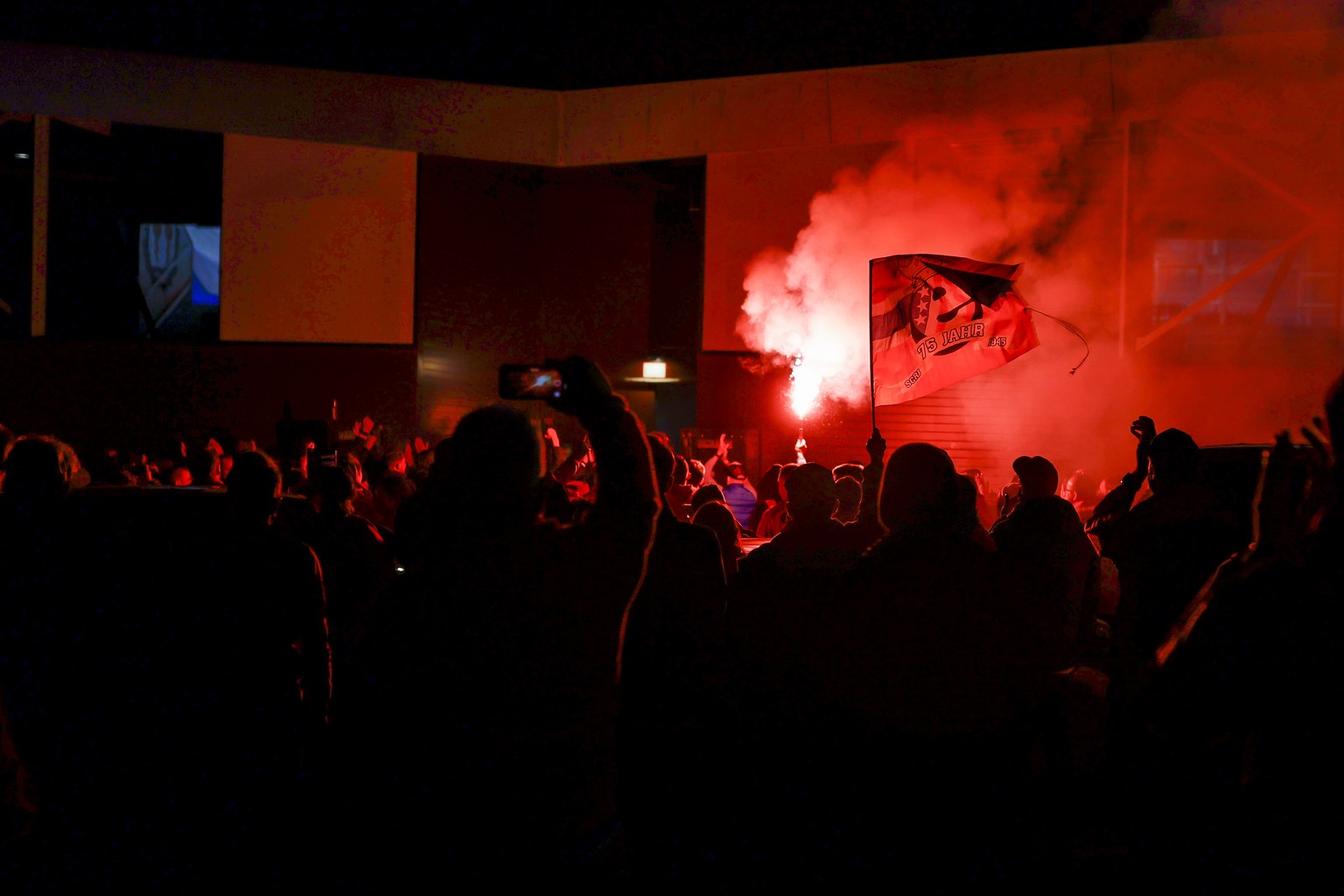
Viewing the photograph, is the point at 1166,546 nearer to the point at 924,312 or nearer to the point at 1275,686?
the point at 1275,686

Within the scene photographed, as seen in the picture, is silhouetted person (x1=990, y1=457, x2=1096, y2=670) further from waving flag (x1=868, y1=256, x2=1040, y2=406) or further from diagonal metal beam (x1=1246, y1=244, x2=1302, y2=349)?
diagonal metal beam (x1=1246, y1=244, x2=1302, y2=349)

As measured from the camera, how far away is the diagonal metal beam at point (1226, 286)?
1195 cm

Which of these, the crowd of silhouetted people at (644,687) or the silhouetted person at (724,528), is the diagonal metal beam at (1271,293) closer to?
the crowd of silhouetted people at (644,687)

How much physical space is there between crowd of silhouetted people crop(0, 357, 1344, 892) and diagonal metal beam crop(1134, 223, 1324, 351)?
903 centimetres

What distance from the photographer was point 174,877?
108 inches

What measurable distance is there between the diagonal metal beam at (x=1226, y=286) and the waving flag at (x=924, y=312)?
5.91m

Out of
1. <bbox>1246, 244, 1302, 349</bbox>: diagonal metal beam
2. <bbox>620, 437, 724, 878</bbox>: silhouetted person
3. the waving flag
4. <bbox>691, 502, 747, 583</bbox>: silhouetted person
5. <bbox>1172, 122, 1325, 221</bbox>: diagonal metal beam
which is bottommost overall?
<bbox>620, 437, 724, 878</bbox>: silhouetted person

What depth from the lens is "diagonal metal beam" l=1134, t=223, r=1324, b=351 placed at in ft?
39.2

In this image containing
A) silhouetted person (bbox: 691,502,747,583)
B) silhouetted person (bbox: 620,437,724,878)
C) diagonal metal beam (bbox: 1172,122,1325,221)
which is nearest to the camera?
silhouetted person (bbox: 620,437,724,878)

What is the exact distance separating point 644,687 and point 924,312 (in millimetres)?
4864

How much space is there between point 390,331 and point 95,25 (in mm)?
5199

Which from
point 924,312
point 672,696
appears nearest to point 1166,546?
point 672,696

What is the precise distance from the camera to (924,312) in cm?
748

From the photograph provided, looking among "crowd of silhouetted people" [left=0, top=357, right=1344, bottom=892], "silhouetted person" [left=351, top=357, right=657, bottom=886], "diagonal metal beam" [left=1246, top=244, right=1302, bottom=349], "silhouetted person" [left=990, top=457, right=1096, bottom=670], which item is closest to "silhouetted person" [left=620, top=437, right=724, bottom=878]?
"crowd of silhouetted people" [left=0, top=357, right=1344, bottom=892]
